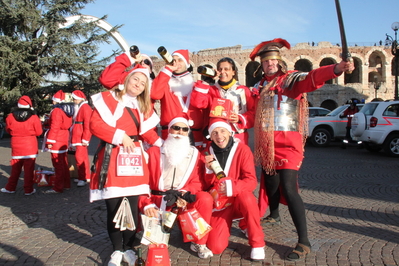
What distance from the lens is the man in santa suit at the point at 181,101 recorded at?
14.0 feet

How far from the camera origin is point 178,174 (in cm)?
366

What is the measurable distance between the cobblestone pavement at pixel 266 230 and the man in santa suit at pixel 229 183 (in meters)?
0.25

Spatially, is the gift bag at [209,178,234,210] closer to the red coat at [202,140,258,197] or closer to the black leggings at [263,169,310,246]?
the red coat at [202,140,258,197]

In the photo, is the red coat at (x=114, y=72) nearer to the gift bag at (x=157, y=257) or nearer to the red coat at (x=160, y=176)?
the red coat at (x=160, y=176)

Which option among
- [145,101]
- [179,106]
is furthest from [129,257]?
[179,106]

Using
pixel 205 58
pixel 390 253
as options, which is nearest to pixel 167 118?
pixel 390 253

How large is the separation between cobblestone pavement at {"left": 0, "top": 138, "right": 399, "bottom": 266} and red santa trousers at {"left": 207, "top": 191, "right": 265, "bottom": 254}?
0.15 metres

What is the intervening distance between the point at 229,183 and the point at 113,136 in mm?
1216

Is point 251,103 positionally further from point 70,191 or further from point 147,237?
point 70,191

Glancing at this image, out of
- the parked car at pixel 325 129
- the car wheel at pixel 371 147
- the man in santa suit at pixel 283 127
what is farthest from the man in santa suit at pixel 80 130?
the parked car at pixel 325 129

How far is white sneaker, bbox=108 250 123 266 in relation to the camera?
325 cm

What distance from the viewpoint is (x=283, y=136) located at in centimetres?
374

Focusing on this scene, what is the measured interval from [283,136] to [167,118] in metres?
1.40

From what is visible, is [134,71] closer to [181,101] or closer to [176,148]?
[176,148]
